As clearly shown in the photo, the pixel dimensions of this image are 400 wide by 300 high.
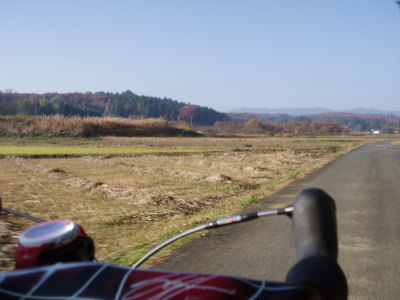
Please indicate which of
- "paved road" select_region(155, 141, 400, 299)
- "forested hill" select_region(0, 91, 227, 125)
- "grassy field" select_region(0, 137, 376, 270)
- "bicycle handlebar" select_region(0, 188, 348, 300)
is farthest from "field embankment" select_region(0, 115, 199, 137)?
"forested hill" select_region(0, 91, 227, 125)

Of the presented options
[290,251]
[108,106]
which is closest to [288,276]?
[290,251]

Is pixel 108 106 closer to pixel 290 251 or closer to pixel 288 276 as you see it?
pixel 290 251

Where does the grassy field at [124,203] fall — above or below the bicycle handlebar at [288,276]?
below

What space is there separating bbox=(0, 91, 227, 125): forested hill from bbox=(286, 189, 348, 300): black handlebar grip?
115 m

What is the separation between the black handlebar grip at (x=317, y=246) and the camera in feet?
3.86

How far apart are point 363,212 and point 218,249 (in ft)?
12.8

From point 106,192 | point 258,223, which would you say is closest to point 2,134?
point 106,192

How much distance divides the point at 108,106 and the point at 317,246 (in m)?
154

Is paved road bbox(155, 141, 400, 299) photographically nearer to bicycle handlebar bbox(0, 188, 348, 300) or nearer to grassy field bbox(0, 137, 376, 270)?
grassy field bbox(0, 137, 376, 270)

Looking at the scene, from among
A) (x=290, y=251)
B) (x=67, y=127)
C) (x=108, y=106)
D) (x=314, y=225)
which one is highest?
(x=108, y=106)

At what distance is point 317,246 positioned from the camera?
4.37ft

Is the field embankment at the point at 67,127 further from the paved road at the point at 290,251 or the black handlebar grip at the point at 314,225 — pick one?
the black handlebar grip at the point at 314,225

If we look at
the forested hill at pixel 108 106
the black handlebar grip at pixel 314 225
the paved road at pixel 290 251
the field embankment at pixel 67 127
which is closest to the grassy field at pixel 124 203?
the paved road at pixel 290 251

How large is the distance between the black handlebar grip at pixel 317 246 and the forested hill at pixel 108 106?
115387mm
